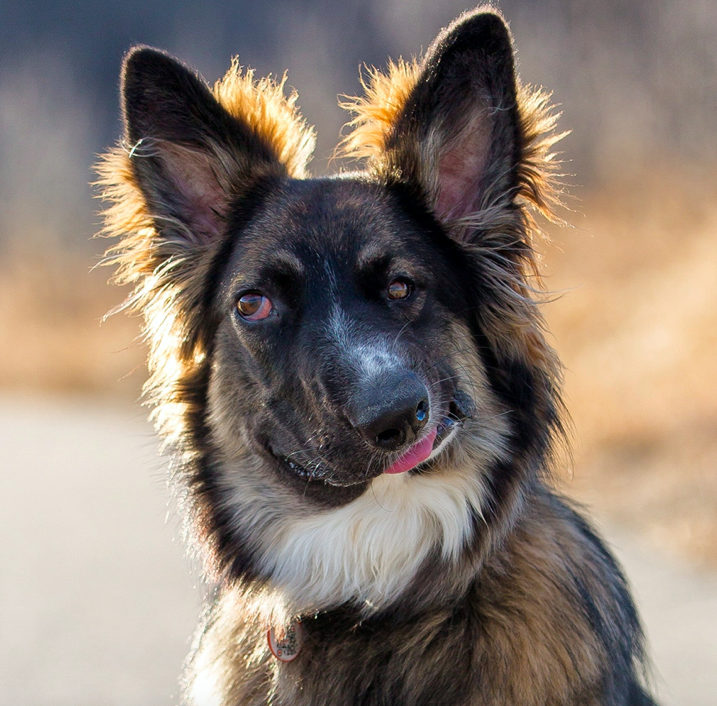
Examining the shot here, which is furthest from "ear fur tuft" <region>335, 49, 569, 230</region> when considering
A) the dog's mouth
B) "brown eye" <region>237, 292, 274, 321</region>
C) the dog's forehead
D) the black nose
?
the black nose

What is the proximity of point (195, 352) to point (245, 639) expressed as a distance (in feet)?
3.87

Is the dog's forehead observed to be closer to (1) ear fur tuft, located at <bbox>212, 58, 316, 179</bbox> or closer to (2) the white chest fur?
(1) ear fur tuft, located at <bbox>212, 58, 316, 179</bbox>

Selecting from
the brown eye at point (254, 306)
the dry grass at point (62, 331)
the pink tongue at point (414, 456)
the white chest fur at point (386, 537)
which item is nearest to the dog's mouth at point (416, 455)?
the pink tongue at point (414, 456)

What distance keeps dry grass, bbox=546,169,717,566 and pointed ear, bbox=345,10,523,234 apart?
1.75 meters

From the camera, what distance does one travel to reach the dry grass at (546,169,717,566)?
737 centimetres

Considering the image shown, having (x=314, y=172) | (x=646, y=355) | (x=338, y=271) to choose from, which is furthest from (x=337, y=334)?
(x=646, y=355)

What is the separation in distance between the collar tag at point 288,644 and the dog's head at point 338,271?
443mm

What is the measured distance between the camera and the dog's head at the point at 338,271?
10.3ft

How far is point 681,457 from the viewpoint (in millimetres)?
7867

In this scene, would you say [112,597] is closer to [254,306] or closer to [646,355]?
[254,306]

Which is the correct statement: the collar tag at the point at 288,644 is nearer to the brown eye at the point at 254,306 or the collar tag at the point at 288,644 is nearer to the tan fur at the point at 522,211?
the brown eye at the point at 254,306

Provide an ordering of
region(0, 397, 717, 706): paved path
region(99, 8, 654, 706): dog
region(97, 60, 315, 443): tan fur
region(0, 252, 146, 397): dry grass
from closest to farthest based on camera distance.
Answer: region(99, 8, 654, 706): dog → region(97, 60, 315, 443): tan fur → region(0, 397, 717, 706): paved path → region(0, 252, 146, 397): dry grass

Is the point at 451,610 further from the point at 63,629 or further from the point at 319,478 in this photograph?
the point at 63,629

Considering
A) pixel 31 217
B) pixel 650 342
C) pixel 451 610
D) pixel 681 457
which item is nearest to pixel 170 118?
pixel 451 610
